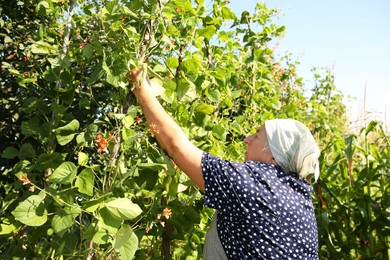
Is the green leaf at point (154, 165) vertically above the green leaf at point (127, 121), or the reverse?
the green leaf at point (127, 121)

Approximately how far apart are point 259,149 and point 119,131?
2.12ft

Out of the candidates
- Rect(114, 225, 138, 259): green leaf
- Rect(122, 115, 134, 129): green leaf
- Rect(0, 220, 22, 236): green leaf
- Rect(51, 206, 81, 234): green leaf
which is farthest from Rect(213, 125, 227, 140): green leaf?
Rect(0, 220, 22, 236): green leaf

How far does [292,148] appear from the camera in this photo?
73.9 inches

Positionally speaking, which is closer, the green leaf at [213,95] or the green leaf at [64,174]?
the green leaf at [64,174]

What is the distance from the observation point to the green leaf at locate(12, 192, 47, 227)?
5.29 feet

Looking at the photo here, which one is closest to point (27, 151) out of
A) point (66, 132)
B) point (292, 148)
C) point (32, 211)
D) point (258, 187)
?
point (66, 132)

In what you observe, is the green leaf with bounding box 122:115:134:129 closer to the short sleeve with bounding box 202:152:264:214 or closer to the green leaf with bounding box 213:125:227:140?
the short sleeve with bounding box 202:152:264:214

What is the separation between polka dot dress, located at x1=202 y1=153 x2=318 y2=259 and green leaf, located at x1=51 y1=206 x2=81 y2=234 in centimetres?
54

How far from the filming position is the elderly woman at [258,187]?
1.74 m

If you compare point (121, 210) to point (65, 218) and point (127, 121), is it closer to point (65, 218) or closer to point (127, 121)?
point (65, 218)

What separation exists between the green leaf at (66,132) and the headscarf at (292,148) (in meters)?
0.86

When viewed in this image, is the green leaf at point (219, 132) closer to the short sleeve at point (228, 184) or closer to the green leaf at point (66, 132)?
the short sleeve at point (228, 184)

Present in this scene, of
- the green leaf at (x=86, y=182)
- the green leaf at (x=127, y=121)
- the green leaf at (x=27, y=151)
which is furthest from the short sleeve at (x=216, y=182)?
the green leaf at (x=27, y=151)

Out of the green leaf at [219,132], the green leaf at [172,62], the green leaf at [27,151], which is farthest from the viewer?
the green leaf at [219,132]
